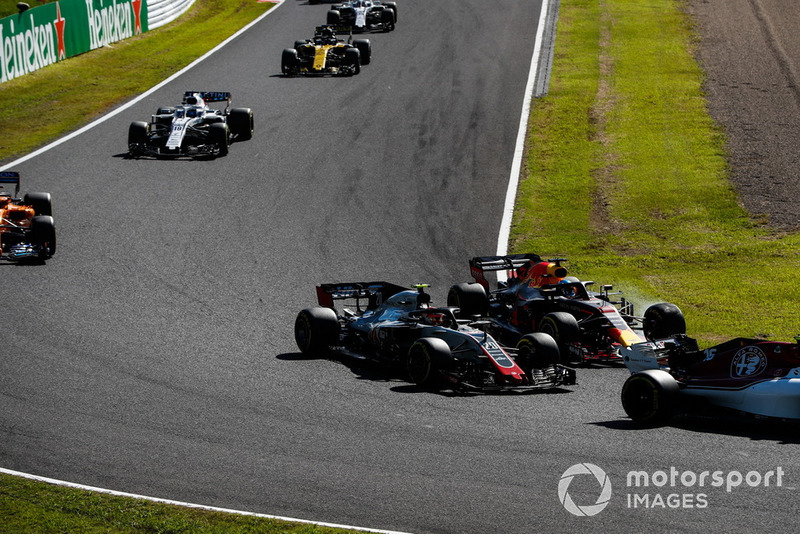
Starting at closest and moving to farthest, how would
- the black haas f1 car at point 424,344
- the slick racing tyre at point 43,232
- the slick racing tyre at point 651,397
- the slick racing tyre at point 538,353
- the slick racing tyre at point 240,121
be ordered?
the slick racing tyre at point 651,397, the black haas f1 car at point 424,344, the slick racing tyre at point 538,353, the slick racing tyre at point 43,232, the slick racing tyre at point 240,121

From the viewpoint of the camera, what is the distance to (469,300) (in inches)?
827

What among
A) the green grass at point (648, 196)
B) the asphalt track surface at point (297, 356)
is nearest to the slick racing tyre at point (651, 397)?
the asphalt track surface at point (297, 356)

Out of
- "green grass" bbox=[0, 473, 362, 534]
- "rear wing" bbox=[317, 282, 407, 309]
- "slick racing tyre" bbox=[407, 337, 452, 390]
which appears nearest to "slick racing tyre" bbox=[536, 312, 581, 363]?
"rear wing" bbox=[317, 282, 407, 309]

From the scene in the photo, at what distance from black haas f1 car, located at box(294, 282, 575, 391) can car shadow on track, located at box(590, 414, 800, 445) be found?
236 cm

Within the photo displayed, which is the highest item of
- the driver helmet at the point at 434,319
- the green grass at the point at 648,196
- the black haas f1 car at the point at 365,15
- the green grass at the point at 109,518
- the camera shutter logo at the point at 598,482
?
the black haas f1 car at the point at 365,15

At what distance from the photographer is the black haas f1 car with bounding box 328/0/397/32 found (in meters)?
48.8

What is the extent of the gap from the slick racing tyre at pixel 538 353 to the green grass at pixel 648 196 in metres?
4.94

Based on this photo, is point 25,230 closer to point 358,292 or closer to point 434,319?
point 358,292

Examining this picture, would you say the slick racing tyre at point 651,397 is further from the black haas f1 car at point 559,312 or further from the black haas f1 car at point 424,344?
the black haas f1 car at point 559,312

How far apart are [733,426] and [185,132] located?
2317 cm

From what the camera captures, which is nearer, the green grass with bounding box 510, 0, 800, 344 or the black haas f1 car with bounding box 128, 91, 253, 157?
the green grass with bounding box 510, 0, 800, 344

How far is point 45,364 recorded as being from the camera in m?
17.2

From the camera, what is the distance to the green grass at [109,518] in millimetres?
11094

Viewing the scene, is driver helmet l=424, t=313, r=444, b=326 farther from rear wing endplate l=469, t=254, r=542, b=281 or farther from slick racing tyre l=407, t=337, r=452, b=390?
rear wing endplate l=469, t=254, r=542, b=281
